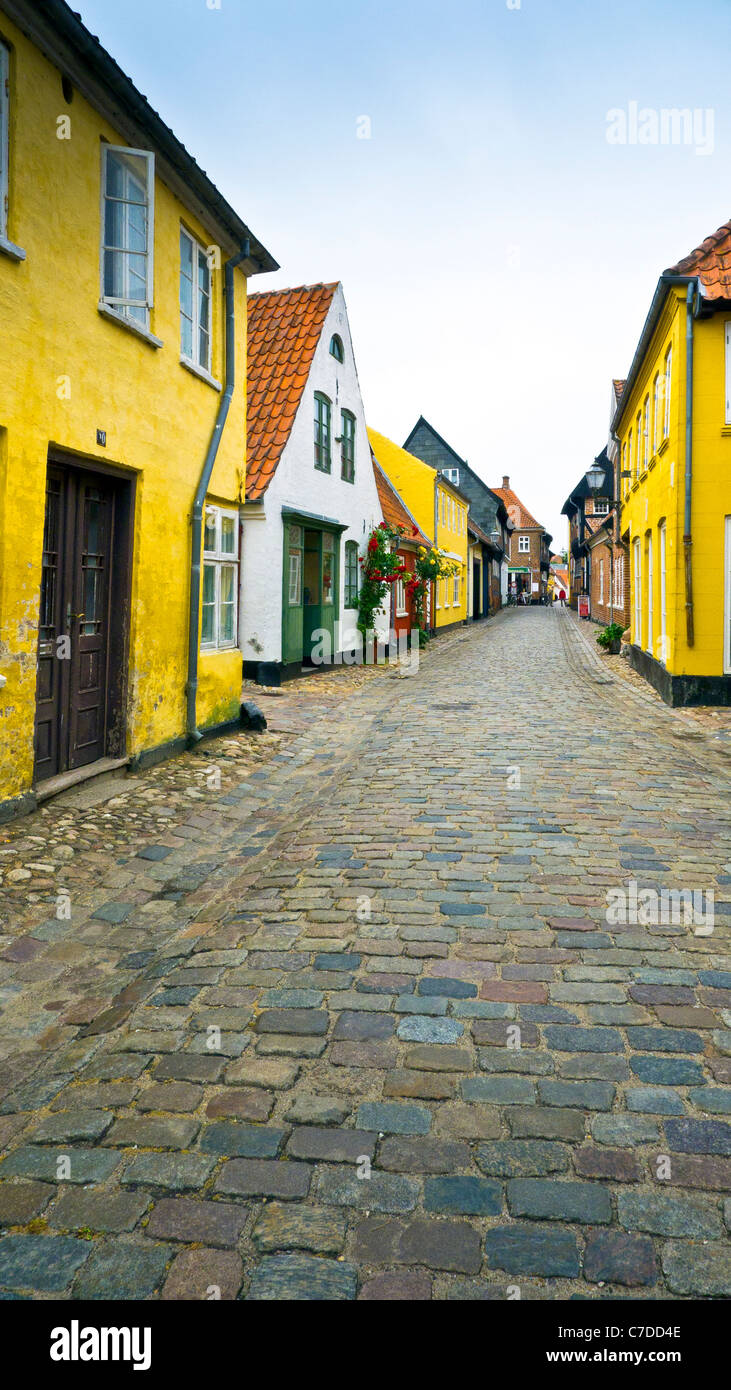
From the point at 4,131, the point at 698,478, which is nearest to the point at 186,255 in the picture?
the point at 4,131

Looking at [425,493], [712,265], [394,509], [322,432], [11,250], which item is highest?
[425,493]

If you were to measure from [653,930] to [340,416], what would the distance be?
15392 mm

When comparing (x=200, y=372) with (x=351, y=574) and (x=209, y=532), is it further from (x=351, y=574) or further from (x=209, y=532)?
(x=351, y=574)

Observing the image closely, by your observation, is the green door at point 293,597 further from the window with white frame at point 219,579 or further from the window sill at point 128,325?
the window sill at point 128,325

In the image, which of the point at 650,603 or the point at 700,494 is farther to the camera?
the point at 650,603

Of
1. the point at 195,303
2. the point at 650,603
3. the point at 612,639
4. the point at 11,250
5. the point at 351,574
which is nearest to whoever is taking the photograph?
the point at 11,250

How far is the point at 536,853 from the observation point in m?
5.93

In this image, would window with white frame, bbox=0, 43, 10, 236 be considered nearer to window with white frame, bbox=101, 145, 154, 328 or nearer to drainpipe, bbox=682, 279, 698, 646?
window with white frame, bbox=101, 145, 154, 328

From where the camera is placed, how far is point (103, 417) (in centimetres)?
718

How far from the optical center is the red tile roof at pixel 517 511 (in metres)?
78.9

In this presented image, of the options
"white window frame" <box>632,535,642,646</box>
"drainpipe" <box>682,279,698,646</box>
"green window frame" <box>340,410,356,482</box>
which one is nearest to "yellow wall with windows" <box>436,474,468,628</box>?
"green window frame" <box>340,410,356,482</box>

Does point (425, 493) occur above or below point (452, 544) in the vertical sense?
above

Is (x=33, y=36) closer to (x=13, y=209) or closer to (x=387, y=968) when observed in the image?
(x=13, y=209)

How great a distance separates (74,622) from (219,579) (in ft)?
10.2
